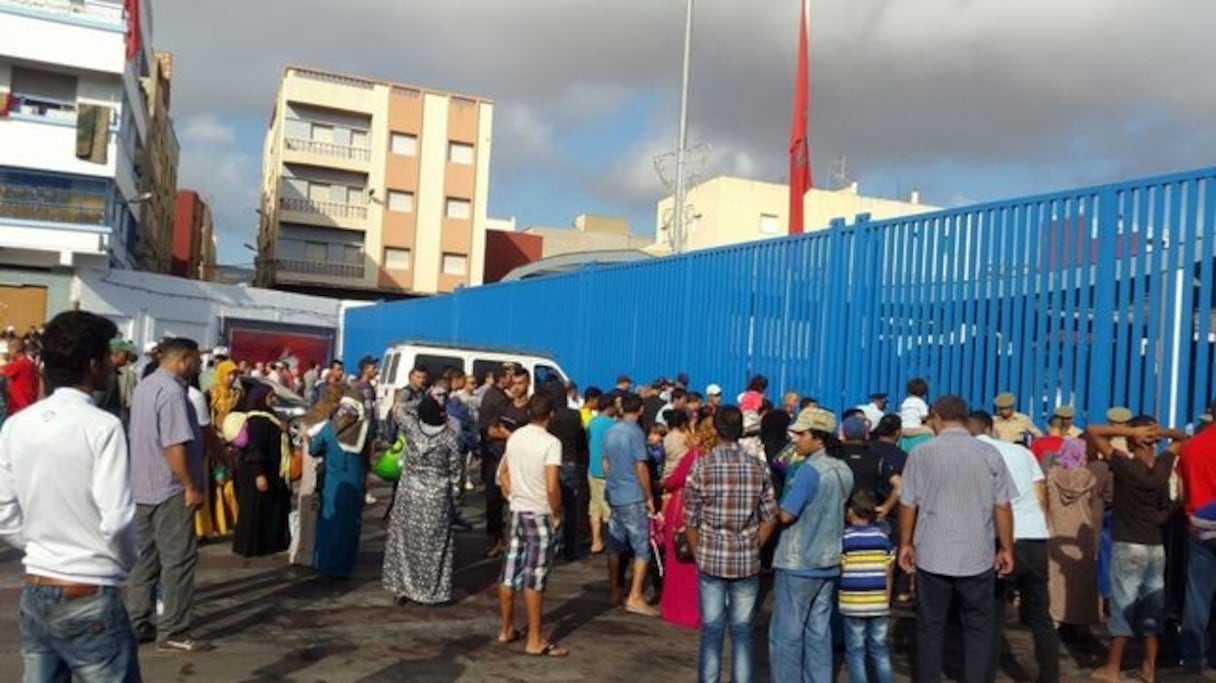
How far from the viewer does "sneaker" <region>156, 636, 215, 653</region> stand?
6.77 meters

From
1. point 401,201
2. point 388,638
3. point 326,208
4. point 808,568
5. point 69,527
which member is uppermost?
point 401,201

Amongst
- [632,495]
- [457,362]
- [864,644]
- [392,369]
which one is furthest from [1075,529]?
[392,369]

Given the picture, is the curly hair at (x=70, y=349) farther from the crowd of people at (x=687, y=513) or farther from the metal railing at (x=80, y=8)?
the metal railing at (x=80, y=8)

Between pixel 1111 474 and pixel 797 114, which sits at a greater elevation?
pixel 797 114

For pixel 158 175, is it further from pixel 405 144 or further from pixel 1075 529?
pixel 1075 529

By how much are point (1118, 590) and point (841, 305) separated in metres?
6.31

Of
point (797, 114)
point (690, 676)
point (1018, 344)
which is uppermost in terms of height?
point (797, 114)

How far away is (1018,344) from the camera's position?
10.8 m

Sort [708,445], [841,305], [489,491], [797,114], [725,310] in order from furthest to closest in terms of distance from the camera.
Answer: [797,114], [725,310], [841,305], [489,491], [708,445]

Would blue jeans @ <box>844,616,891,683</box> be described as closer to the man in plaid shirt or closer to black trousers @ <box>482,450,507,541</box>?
the man in plaid shirt

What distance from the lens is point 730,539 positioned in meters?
6.04

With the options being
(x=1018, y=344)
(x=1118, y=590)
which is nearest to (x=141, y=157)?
(x=1018, y=344)

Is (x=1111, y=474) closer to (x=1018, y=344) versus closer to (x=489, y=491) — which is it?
(x=1018, y=344)

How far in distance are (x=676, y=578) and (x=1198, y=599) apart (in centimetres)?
379
